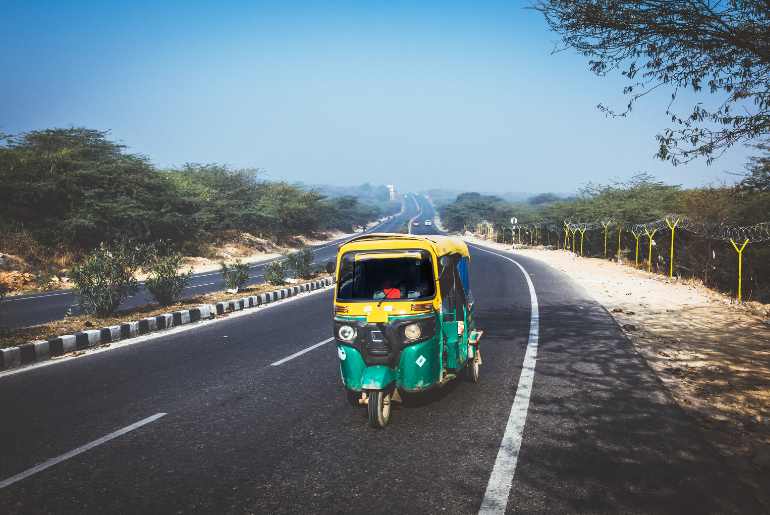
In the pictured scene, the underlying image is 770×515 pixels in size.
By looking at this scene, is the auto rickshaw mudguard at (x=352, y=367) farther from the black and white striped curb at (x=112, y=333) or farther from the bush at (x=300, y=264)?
the bush at (x=300, y=264)

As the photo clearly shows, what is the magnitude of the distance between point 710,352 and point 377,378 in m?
6.38

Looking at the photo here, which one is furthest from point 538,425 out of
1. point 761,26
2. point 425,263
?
point 761,26

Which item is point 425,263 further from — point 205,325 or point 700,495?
point 205,325

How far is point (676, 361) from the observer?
8.10 m

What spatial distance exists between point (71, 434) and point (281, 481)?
2.67 meters

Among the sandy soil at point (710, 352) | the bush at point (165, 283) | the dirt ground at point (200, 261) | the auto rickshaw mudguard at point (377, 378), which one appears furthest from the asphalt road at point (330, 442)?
the dirt ground at point (200, 261)

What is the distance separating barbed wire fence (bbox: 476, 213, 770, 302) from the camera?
15.7 meters

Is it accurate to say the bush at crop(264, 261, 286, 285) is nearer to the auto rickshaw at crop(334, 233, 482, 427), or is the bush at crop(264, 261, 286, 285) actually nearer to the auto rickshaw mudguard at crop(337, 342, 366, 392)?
the auto rickshaw at crop(334, 233, 482, 427)

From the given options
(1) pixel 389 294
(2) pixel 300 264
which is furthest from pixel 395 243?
(2) pixel 300 264

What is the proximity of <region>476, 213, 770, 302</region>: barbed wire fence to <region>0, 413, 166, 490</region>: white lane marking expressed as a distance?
14.4 metres

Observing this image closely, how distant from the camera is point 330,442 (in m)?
5.12

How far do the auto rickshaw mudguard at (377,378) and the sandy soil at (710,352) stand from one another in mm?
3258

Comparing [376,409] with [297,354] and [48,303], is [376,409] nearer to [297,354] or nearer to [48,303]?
[297,354]

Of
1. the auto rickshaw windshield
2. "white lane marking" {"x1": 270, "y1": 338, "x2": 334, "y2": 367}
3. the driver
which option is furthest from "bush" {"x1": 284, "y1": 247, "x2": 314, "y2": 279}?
the driver
